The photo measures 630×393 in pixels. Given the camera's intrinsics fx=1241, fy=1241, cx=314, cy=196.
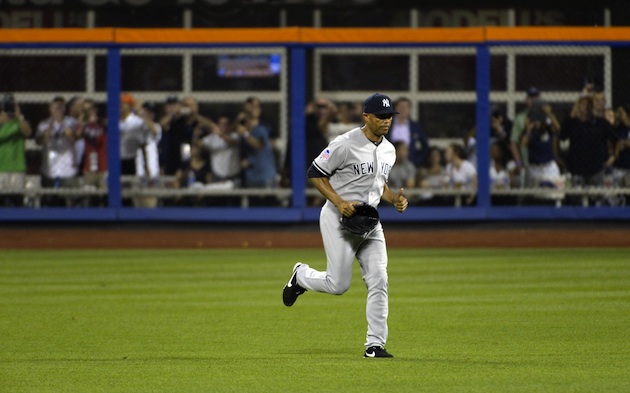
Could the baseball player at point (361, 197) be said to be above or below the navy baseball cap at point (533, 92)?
below

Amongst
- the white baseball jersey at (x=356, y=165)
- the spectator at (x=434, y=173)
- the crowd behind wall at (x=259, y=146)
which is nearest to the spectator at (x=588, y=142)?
the crowd behind wall at (x=259, y=146)

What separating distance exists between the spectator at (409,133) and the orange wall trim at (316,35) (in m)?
0.99

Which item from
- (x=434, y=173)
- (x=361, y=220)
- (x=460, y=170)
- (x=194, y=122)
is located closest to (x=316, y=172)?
(x=361, y=220)

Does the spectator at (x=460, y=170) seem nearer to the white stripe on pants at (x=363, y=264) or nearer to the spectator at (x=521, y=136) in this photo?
the spectator at (x=521, y=136)

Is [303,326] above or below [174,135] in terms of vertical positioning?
below

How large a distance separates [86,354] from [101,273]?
18.3ft

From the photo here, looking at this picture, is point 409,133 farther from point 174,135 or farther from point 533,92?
point 174,135

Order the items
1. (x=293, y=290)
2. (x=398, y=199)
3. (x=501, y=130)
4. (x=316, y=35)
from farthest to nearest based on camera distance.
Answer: (x=316, y=35) → (x=501, y=130) → (x=293, y=290) → (x=398, y=199)

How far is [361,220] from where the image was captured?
740 centimetres

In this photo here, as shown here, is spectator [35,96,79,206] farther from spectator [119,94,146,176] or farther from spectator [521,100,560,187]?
spectator [521,100,560,187]

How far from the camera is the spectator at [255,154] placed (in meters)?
17.2

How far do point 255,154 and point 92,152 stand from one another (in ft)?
7.63

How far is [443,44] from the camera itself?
1720cm

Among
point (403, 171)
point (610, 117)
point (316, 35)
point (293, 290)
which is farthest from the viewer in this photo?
point (316, 35)
